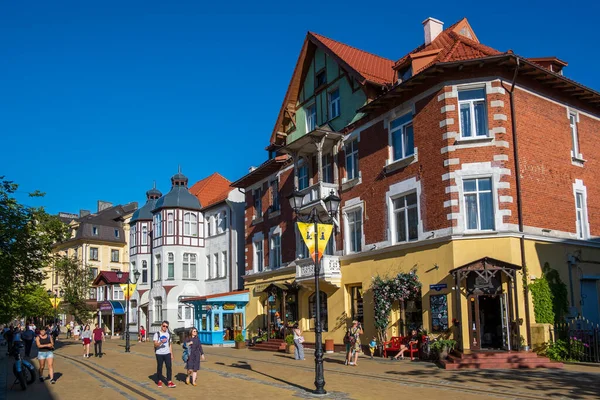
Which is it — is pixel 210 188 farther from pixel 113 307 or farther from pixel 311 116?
pixel 311 116

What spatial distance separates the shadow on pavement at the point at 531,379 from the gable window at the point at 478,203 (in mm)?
5557

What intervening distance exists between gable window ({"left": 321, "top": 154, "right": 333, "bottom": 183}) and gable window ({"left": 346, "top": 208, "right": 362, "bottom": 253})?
2.47 meters

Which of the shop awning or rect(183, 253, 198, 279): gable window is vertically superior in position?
rect(183, 253, 198, 279): gable window

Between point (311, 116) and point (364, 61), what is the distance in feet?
14.0

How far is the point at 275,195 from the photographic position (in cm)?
3506

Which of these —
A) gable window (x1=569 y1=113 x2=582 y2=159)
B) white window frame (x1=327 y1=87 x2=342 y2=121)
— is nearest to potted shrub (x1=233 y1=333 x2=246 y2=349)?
white window frame (x1=327 y1=87 x2=342 y2=121)

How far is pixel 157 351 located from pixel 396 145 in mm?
13693

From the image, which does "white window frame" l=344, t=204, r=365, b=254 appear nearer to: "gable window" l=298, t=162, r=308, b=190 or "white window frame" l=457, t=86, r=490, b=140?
"gable window" l=298, t=162, r=308, b=190

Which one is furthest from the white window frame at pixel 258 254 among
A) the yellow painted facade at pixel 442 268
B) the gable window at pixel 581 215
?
the gable window at pixel 581 215

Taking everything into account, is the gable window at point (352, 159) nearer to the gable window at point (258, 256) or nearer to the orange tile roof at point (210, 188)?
the gable window at point (258, 256)

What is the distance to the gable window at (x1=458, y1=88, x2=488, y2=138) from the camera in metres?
22.0

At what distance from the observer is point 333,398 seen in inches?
520

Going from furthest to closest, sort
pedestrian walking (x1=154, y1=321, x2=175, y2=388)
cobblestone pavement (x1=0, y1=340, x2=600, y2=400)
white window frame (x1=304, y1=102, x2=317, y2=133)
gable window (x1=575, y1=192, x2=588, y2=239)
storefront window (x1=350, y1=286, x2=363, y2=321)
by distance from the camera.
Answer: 1. white window frame (x1=304, y1=102, x2=317, y2=133)
2. storefront window (x1=350, y1=286, x2=363, y2=321)
3. gable window (x1=575, y1=192, x2=588, y2=239)
4. pedestrian walking (x1=154, y1=321, x2=175, y2=388)
5. cobblestone pavement (x1=0, y1=340, x2=600, y2=400)

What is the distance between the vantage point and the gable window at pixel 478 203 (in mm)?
21312
